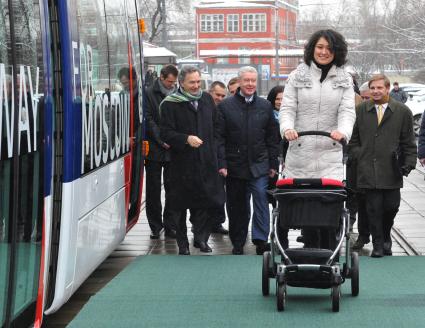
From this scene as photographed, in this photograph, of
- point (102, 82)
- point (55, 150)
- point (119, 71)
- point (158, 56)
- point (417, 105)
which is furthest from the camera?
point (417, 105)

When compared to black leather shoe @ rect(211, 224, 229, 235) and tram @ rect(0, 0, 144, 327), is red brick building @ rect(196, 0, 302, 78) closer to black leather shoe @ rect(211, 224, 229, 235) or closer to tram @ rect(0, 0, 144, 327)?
black leather shoe @ rect(211, 224, 229, 235)

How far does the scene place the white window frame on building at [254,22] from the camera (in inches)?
4545

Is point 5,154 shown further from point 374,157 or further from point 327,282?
point 374,157

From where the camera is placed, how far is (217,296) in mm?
8086

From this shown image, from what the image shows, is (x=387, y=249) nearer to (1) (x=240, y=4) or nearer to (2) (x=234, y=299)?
(2) (x=234, y=299)

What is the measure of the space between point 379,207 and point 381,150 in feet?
1.73

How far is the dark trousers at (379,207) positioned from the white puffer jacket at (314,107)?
2.12 metres

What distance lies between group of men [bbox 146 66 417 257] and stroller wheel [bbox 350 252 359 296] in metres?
2.18

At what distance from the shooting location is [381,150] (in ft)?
32.8

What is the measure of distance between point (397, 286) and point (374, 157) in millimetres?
1848

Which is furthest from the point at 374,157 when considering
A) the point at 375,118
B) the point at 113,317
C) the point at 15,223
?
the point at 15,223

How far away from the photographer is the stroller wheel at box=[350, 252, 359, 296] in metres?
7.66

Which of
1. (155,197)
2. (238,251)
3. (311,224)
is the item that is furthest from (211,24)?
(311,224)

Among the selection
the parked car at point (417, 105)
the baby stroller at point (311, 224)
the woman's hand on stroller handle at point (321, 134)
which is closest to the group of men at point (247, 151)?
the woman's hand on stroller handle at point (321, 134)
